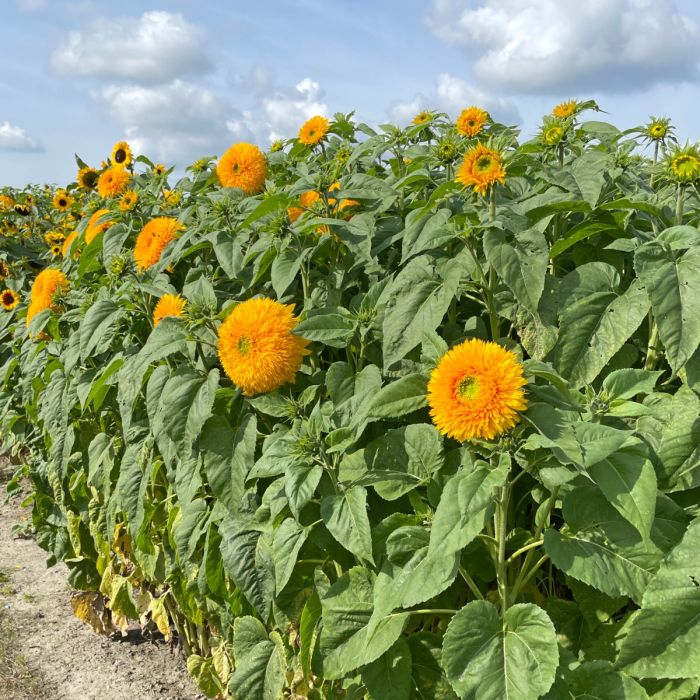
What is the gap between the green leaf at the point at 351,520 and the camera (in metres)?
1.70

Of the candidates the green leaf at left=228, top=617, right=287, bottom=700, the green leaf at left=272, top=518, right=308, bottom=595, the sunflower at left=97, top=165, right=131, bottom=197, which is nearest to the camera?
the green leaf at left=272, top=518, right=308, bottom=595

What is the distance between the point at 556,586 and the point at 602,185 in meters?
1.09

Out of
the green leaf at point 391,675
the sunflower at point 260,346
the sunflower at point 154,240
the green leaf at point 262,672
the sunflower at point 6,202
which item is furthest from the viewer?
the sunflower at point 6,202

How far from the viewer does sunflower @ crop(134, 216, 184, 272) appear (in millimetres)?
3057

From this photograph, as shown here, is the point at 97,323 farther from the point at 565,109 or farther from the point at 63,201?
the point at 63,201

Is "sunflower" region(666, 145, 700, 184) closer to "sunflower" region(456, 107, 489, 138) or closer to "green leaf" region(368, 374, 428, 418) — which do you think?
"green leaf" region(368, 374, 428, 418)

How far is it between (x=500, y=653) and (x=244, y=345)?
3.24 feet

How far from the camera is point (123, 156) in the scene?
4.86m

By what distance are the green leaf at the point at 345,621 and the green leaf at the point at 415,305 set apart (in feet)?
1.76

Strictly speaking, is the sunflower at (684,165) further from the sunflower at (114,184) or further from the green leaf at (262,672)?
the sunflower at (114,184)

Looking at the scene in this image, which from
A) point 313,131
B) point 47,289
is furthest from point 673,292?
point 47,289


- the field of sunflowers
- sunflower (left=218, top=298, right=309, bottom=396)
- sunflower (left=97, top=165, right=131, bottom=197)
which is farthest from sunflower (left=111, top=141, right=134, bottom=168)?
sunflower (left=218, top=298, right=309, bottom=396)

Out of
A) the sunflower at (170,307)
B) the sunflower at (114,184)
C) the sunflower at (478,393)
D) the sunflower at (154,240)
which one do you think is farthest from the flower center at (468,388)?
the sunflower at (114,184)

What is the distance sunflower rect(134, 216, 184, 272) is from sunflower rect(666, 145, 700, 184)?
6.28ft
